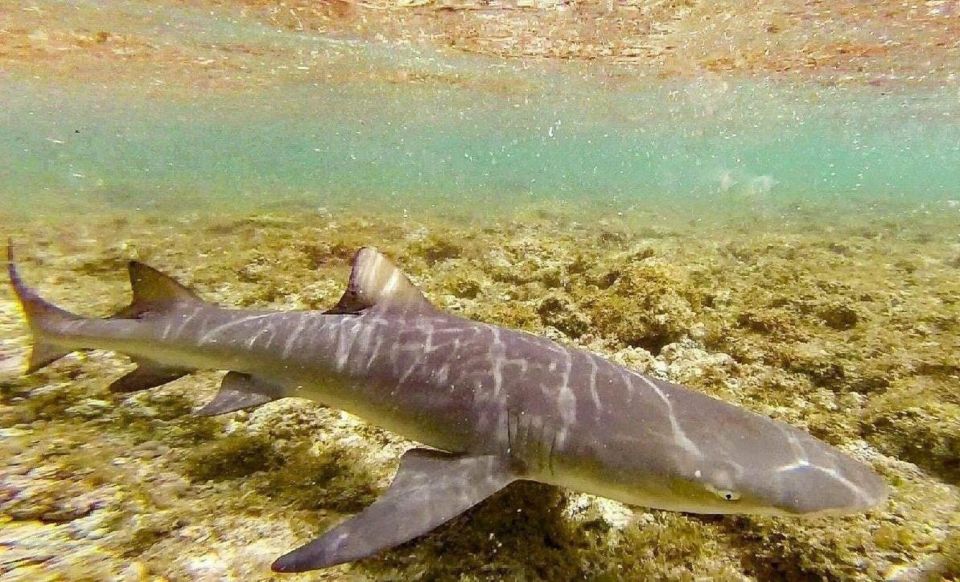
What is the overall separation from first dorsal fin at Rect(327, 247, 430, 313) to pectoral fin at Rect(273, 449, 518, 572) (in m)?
1.17

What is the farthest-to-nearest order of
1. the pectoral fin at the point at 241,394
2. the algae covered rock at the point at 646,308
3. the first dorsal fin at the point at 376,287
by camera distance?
the algae covered rock at the point at 646,308, the first dorsal fin at the point at 376,287, the pectoral fin at the point at 241,394

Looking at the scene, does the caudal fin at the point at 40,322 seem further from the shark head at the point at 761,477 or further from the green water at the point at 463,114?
the green water at the point at 463,114

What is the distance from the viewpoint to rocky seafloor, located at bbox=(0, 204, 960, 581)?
262 cm

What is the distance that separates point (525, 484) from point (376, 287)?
1.66 metres

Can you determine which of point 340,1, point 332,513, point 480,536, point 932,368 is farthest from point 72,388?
point 340,1

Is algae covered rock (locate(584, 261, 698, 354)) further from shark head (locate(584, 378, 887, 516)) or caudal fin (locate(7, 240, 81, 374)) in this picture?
caudal fin (locate(7, 240, 81, 374))

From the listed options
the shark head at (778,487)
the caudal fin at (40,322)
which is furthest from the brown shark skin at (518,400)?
the caudal fin at (40,322)

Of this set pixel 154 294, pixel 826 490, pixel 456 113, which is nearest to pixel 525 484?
pixel 826 490

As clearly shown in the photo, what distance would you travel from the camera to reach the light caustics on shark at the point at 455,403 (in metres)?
2.30

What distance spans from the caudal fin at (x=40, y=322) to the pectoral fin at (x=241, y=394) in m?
1.66

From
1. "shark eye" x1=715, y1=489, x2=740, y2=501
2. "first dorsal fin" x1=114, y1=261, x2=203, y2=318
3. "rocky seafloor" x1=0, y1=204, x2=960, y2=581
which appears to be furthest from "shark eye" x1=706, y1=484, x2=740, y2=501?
"first dorsal fin" x1=114, y1=261, x2=203, y2=318

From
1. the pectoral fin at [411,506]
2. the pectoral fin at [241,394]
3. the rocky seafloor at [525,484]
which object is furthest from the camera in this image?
the pectoral fin at [241,394]

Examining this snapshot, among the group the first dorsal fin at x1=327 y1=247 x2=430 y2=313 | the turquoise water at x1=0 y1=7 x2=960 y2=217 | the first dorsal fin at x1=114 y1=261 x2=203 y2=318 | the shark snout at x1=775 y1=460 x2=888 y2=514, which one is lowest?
the shark snout at x1=775 y1=460 x2=888 y2=514

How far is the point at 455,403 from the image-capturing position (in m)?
2.89
